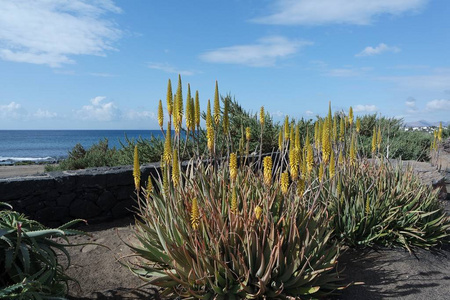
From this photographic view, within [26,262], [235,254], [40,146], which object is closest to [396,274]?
[235,254]

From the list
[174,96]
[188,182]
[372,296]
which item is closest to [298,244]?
[372,296]

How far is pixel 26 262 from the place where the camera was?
2.51m

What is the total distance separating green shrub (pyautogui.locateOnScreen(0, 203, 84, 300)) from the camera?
2461 mm

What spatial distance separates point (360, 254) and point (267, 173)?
1.97 meters

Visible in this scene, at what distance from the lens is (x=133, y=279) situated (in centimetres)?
351

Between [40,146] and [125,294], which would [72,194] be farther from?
[40,146]

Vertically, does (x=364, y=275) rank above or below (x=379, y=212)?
→ below

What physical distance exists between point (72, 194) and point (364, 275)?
13.2 feet

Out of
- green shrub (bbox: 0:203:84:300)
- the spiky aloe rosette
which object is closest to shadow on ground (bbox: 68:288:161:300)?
the spiky aloe rosette

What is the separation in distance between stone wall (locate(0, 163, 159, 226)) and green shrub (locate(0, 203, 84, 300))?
2.26 meters

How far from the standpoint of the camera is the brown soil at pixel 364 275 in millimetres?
3234

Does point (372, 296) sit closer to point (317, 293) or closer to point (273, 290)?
point (317, 293)

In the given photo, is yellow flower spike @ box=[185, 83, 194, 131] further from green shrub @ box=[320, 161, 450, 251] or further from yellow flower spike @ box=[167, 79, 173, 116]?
Result: green shrub @ box=[320, 161, 450, 251]

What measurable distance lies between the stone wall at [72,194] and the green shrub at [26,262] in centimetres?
226
